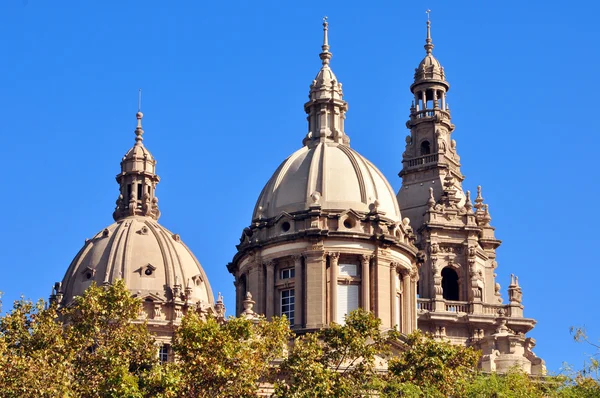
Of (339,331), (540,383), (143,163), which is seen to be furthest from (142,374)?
(143,163)

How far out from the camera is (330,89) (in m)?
133

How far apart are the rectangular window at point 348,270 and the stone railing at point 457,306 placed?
16.3m

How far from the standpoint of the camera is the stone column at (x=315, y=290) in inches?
4803

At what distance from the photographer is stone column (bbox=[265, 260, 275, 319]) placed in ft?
409

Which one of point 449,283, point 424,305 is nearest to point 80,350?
point 424,305

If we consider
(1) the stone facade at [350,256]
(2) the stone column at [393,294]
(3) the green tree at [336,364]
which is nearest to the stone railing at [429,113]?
(1) the stone facade at [350,256]

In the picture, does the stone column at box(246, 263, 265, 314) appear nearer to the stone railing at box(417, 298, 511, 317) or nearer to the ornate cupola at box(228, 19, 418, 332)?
the ornate cupola at box(228, 19, 418, 332)

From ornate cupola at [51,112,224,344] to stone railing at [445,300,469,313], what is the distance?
16.9 m

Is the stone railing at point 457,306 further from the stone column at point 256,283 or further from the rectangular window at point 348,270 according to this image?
the stone column at point 256,283

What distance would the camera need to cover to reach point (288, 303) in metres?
125

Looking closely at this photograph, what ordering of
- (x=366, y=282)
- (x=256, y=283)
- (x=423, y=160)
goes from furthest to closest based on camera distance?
(x=423, y=160)
(x=256, y=283)
(x=366, y=282)

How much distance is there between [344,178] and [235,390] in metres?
34.0

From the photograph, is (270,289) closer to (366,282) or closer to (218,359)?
(366,282)

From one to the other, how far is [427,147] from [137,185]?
22.9 metres
